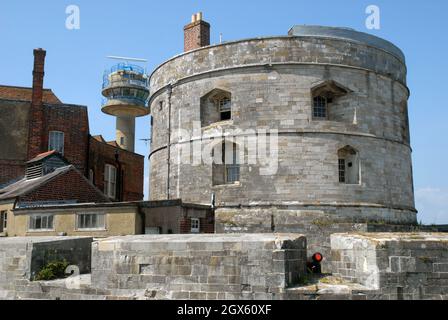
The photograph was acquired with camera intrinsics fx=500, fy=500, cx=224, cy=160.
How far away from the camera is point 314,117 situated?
777 inches

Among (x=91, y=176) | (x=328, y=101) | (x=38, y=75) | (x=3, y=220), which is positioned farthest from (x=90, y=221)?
(x=38, y=75)

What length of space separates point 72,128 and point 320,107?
43.8 feet

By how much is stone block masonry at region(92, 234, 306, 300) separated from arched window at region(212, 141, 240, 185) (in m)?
10.9

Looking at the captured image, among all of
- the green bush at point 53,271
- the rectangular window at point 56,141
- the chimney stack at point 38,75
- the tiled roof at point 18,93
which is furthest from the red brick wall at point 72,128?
the green bush at point 53,271

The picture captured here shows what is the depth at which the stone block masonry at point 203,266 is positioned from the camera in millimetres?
8141

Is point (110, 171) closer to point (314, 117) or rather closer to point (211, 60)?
point (211, 60)

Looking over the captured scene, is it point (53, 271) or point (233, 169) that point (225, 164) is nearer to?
point (233, 169)

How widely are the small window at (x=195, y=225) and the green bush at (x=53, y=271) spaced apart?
7838mm

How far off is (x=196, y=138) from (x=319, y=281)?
12991 mm

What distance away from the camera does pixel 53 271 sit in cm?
1029

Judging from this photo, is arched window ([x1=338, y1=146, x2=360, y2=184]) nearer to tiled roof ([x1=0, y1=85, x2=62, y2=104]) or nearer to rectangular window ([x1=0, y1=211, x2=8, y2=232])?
rectangular window ([x1=0, y1=211, x2=8, y2=232])

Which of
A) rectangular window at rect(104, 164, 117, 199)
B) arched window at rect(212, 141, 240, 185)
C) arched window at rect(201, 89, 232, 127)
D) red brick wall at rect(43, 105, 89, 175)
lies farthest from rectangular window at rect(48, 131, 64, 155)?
arched window at rect(212, 141, 240, 185)

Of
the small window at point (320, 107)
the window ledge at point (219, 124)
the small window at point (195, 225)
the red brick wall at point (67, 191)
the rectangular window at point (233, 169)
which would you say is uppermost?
the small window at point (320, 107)

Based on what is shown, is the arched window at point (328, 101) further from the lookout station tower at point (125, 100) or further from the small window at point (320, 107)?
the lookout station tower at point (125, 100)
